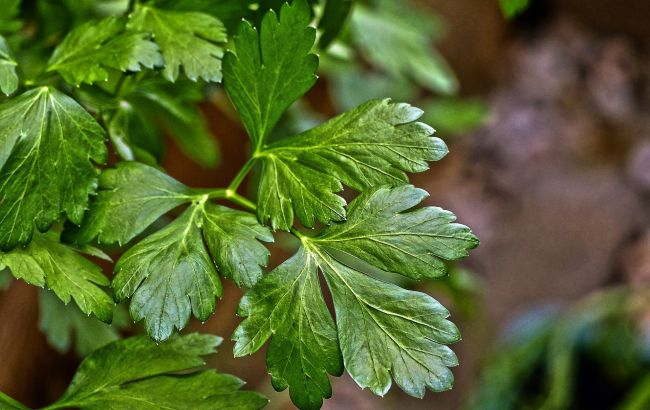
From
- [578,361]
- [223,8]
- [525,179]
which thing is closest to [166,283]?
[223,8]

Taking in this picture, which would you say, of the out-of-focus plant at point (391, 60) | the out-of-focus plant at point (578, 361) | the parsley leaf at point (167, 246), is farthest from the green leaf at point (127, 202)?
the out-of-focus plant at point (578, 361)

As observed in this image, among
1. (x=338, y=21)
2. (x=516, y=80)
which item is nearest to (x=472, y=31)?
(x=516, y=80)

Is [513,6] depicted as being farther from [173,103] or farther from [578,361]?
[578,361]

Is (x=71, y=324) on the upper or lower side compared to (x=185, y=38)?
lower

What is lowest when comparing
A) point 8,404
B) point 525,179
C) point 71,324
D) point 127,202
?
point 525,179

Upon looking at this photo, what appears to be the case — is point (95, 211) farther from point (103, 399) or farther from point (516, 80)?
point (516, 80)
